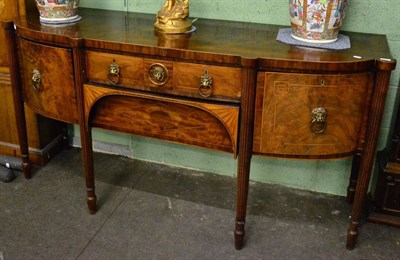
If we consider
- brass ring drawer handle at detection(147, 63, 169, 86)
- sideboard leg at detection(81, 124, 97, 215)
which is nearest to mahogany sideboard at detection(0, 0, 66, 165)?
sideboard leg at detection(81, 124, 97, 215)

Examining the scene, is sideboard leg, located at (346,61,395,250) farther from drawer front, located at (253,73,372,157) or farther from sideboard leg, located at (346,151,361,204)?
sideboard leg, located at (346,151,361,204)

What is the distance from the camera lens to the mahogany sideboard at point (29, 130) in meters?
2.53

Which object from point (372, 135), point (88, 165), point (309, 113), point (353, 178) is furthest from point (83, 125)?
point (353, 178)

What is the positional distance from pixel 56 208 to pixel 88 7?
3.52 feet

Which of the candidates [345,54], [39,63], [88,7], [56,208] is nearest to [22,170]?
[56,208]

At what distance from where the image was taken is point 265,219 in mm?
2293

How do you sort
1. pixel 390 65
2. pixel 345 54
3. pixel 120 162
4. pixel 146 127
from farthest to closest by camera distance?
pixel 120 162
pixel 146 127
pixel 345 54
pixel 390 65

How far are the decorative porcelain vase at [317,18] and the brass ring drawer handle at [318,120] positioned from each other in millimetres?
306

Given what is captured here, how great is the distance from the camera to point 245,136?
182 centimetres

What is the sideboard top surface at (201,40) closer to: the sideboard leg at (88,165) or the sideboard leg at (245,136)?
the sideboard leg at (245,136)

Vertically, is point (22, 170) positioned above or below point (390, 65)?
below

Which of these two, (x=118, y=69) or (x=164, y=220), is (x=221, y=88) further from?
(x=164, y=220)

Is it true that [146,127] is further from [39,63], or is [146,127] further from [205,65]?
[39,63]

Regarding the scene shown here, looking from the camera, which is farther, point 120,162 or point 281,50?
point 120,162
